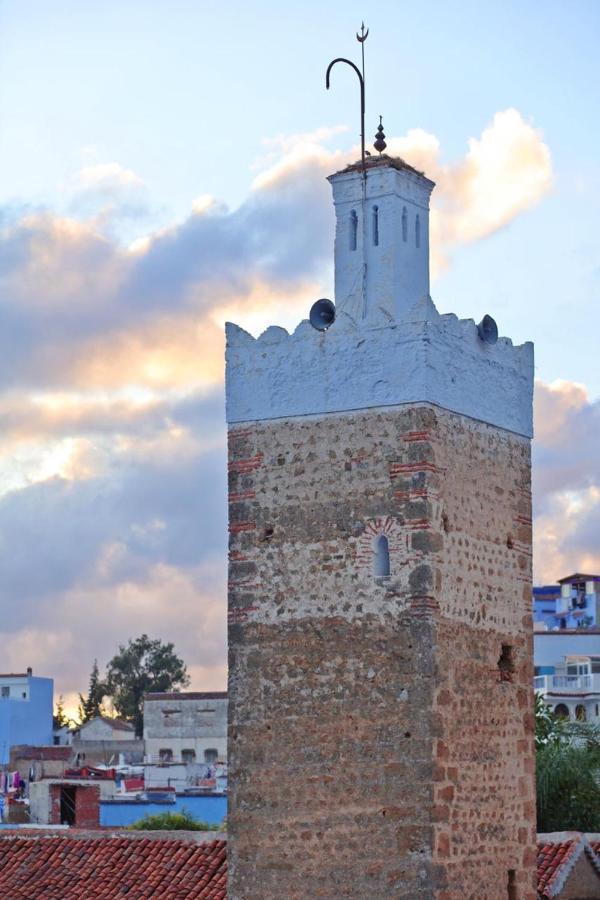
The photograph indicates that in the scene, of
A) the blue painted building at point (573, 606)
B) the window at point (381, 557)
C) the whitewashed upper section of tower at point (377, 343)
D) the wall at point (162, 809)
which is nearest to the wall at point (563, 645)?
the blue painted building at point (573, 606)

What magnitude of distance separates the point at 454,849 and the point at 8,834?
6615 millimetres

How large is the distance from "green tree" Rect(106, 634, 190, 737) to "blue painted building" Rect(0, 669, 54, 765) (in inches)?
432

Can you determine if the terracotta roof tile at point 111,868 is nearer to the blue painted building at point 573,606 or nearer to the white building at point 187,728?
the white building at point 187,728

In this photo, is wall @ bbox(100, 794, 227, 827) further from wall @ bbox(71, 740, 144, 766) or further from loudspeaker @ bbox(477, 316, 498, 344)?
wall @ bbox(71, 740, 144, 766)

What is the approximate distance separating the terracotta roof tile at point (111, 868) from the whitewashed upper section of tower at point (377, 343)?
170 inches

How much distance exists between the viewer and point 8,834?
20062 millimetres

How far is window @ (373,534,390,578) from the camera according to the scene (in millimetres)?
15219

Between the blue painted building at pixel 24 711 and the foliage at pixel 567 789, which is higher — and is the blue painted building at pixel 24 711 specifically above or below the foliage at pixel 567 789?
above

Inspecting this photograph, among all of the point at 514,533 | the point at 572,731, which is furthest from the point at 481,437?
the point at 572,731

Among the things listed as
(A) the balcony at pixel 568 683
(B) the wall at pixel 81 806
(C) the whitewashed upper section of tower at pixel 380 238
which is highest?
(C) the whitewashed upper section of tower at pixel 380 238

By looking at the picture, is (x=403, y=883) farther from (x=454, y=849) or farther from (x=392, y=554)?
(x=392, y=554)

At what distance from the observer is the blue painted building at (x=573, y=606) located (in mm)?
64438

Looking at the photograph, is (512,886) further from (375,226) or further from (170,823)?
(170,823)

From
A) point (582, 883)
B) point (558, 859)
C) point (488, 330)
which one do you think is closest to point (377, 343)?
point (488, 330)
